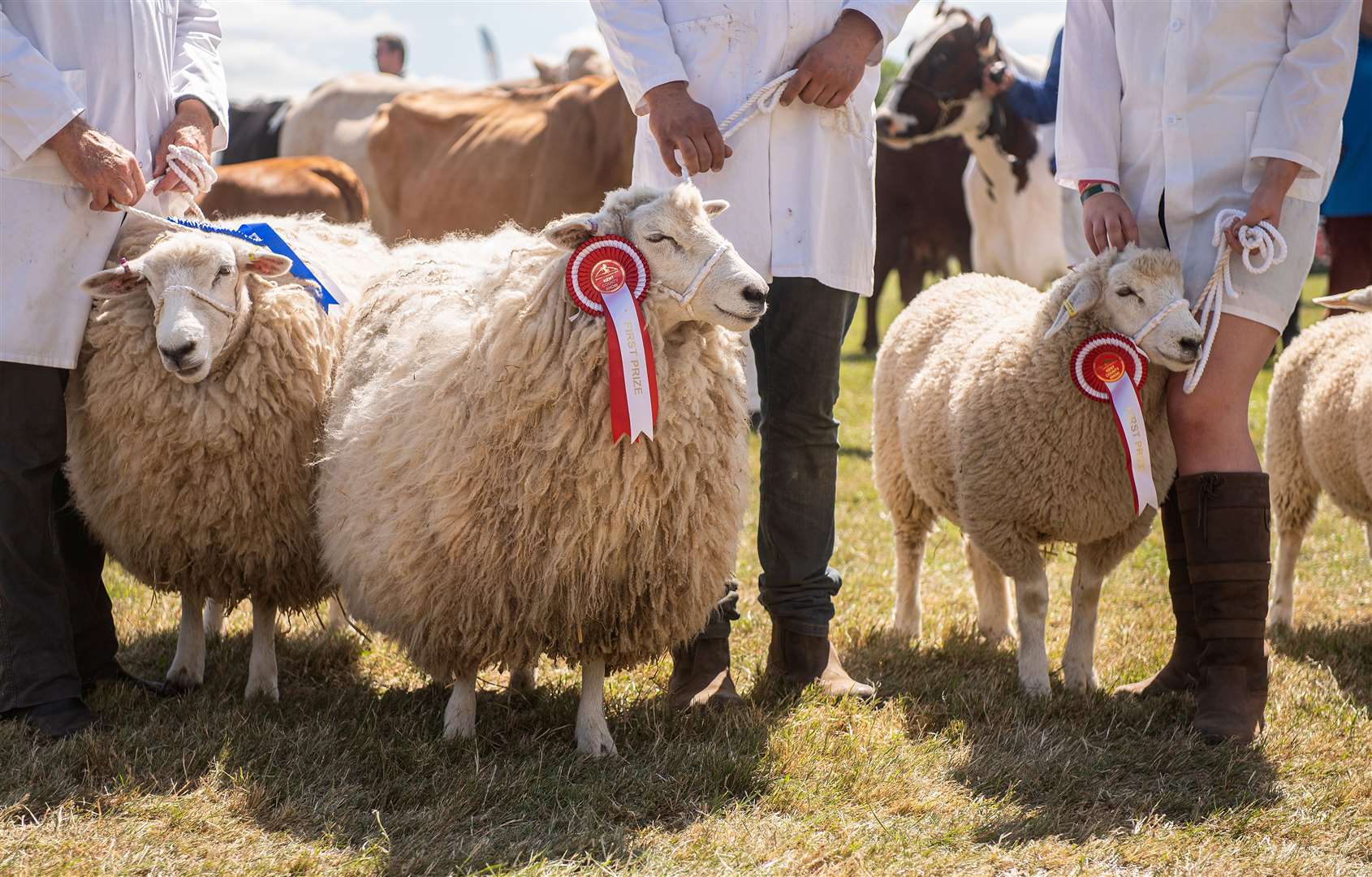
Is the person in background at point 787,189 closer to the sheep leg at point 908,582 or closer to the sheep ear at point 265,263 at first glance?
the sheep leg at point 908,582

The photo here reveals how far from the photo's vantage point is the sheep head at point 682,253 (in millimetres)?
2818

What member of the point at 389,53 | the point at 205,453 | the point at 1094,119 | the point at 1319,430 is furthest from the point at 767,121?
the point at 389,53

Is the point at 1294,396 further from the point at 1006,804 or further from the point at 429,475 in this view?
the point at 429,475

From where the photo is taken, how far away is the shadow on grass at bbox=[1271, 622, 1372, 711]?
12.3 feet

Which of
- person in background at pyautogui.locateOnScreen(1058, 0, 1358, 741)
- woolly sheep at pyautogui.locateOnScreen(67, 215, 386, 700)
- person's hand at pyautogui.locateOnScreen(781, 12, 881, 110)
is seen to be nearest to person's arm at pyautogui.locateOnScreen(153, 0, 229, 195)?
woolly sheep at pyautogui.locateOnScreen(67, 215, 386, 700)

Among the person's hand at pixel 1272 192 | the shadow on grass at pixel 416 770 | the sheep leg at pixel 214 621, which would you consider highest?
the person's hand at pixel 1272 192

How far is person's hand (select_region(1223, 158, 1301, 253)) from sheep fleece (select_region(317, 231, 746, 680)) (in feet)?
4.34

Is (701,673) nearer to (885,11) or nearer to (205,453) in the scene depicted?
(205,453)

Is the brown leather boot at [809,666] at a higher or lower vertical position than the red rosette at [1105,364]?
lower

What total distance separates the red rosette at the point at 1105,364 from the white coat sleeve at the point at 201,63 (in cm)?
240

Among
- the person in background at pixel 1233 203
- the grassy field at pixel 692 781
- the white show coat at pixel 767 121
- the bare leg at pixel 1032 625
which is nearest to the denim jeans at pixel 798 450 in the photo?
the white show coat at pixel 767 121

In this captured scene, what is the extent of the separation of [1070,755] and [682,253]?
5.01 feet

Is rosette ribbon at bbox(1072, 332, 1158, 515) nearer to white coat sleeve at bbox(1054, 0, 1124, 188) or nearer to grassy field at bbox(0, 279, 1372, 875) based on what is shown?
white coat sleeve at bbox(1054, 0, 1124, 188)

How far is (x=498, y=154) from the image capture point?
8.01m
